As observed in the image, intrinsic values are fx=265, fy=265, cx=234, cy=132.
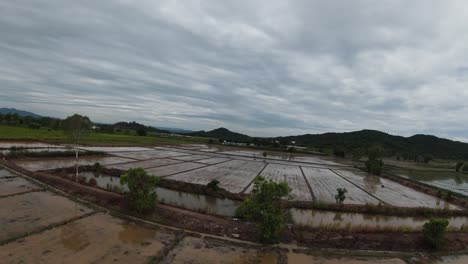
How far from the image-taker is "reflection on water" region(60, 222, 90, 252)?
7.18m

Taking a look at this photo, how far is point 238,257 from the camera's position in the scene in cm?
753

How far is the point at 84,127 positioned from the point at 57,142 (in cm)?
2414

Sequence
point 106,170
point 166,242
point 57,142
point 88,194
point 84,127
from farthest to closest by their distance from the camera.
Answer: point 57,142 < point 106,170 < point 84,127 < point 88,194 < point 166,242

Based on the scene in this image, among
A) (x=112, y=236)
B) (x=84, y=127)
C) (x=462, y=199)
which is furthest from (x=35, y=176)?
(x=462, y=199)

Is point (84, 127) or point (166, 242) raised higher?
point (84, 127)

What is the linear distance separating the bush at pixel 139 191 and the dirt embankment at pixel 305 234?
381 mm

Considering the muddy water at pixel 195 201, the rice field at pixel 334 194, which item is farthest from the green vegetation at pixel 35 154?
the rice field at pixel 334 194

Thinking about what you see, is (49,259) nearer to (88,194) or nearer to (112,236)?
(112,236)

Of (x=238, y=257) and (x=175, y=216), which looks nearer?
(x=238, y=257)

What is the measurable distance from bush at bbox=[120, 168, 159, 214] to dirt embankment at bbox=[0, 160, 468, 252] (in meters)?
0.38

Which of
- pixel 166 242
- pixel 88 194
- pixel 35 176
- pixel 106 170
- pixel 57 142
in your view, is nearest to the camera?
pixel 166 242

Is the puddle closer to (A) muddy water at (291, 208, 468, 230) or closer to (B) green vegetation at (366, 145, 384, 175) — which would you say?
(A) muddy water at (291, 208, 468, 230)

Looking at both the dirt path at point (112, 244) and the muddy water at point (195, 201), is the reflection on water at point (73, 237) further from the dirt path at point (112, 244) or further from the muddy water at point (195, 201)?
the muddy water at point (195, 201)

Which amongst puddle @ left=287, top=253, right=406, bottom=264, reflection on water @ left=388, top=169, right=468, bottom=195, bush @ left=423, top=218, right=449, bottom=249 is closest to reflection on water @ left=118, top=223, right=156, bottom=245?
puddle @ left=287, top=253, right=406, bottom=264
